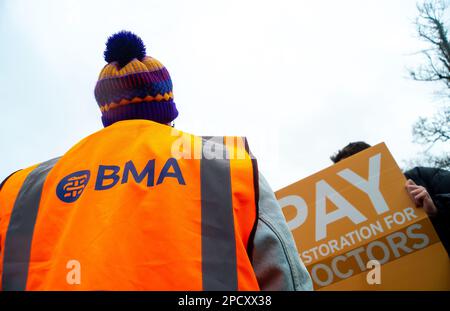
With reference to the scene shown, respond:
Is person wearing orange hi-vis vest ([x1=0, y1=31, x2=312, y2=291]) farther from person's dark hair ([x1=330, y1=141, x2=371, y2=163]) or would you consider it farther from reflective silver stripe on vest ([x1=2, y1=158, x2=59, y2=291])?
person's dark hair ([x1=330, y1=141, x2=371, y2=163])

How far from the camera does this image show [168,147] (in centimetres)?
108

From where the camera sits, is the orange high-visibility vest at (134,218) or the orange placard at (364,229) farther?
the orange placard at (364,229)

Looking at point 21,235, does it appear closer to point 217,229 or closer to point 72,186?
point 72,186

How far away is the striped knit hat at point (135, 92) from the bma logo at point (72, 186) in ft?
1.12

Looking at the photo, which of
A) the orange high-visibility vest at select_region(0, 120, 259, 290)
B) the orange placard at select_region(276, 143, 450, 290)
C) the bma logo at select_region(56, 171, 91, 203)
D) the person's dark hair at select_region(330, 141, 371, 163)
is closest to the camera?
the orange high-visibility vest at select_region(0, 120, 259, 290)

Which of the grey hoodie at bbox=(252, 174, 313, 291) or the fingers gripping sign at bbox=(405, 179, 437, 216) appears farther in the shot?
the fingers gripping sign at bbox=(405, 179, 437, 216)

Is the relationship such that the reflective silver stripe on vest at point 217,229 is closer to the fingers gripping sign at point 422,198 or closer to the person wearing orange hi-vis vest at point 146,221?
the person wearing orange hi-vis vest at point 146,221

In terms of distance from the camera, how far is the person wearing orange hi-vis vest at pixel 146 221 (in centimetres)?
86

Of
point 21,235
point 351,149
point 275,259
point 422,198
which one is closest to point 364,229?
point 422,198

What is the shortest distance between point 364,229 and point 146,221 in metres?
1.93

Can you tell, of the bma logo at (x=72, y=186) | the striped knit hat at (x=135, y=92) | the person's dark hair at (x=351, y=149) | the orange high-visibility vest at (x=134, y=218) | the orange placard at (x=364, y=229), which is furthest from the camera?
the person's dark hair at (x=351, y=149)

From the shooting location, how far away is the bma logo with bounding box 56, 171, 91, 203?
100 centimetres

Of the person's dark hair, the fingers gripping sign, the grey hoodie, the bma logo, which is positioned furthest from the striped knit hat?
the person's dark hair

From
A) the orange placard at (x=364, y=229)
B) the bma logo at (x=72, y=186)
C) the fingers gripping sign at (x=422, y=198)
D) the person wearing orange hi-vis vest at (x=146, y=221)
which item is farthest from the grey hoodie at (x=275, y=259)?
the fingers gripping sign at (x=422, y=198)
